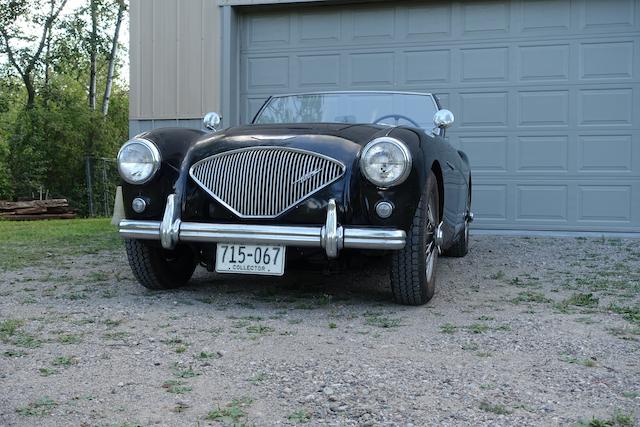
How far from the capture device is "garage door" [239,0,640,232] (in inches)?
329

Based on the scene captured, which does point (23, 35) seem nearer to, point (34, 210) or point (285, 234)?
point (34, 210)

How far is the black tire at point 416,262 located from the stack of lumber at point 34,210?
1125 cm

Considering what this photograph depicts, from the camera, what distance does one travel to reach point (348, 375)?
106 inches

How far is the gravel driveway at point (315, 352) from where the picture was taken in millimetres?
2334

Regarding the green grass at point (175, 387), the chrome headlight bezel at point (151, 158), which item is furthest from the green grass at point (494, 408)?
the chrome headlight bezel at point (151, 158)

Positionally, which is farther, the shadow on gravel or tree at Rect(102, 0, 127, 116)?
tree at Rect(102, 0, 127, 116)

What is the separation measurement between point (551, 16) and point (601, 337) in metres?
6.18

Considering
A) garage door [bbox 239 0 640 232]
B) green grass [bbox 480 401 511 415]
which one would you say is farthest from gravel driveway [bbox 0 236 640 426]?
garage door [bbox 239 0 640 232]

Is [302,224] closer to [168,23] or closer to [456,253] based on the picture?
[456,253]

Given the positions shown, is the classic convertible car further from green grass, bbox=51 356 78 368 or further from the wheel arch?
green grass, bbox=51 356 78 368

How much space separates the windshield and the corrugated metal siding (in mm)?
4170

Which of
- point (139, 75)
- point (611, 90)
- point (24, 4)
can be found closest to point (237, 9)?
point (139, 75)

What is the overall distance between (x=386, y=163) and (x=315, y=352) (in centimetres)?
114

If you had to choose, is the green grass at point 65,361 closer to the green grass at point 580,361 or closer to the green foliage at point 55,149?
the green grass at point 580,361
